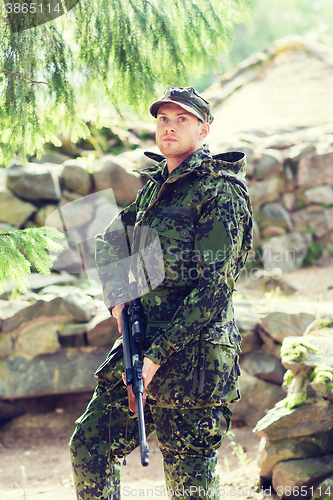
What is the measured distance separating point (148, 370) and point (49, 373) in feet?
10.5

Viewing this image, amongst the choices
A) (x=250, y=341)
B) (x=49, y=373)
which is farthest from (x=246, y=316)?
(x=49, y=373)

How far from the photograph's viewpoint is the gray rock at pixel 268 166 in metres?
8.41

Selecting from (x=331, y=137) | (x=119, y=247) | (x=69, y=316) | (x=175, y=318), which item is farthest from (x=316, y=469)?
(x=331, y=137)

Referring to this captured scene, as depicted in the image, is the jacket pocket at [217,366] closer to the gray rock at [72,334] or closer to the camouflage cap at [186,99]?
the camouflage cap at [186,99]

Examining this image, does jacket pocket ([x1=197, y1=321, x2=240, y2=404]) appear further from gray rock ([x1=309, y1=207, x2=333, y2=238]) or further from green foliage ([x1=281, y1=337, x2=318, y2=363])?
gray rock ([x1=309, y1=207, x2=333, y2=238])

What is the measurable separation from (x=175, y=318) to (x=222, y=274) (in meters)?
0.30

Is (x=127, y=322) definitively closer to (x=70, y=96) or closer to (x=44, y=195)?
(x=70, y=96)

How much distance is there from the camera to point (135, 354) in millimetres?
2148

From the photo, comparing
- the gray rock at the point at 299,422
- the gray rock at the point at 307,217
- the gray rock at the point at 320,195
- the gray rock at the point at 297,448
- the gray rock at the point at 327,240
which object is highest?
the gray rock at the point at 320,195

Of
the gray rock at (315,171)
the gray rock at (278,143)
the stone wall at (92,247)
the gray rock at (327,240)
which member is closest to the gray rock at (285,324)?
the stone wall at (92,247)

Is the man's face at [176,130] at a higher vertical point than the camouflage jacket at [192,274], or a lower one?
higher

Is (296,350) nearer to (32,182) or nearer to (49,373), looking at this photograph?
(49,373)

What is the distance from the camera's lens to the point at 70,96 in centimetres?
313

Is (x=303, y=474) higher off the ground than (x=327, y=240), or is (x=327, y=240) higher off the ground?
(x=327, y=240)
